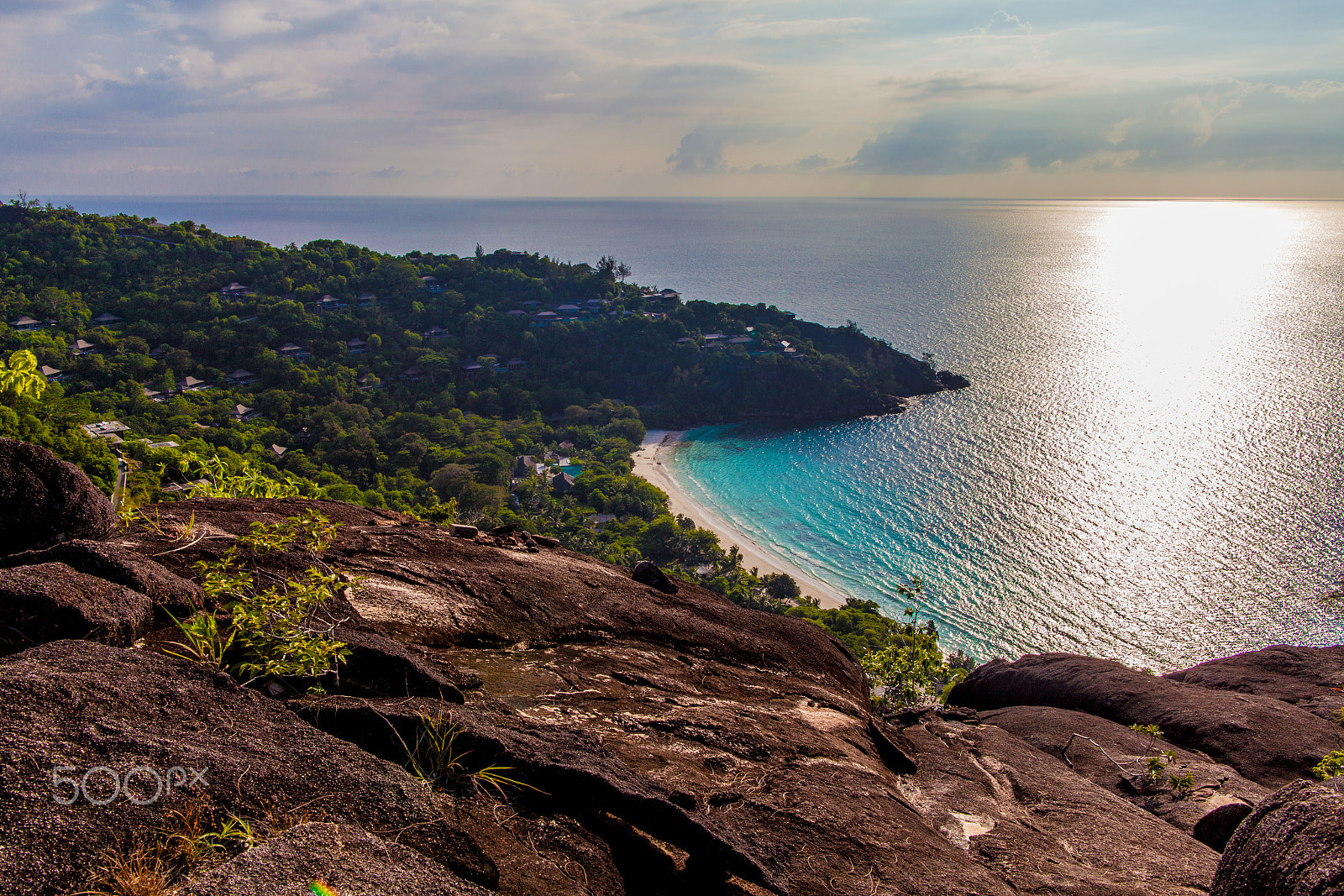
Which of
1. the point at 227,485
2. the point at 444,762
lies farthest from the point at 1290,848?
the point at 227,485

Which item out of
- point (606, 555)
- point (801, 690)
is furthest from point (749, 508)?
point (801, 690)

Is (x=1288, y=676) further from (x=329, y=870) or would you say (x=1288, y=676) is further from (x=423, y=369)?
(x=423, y=369)

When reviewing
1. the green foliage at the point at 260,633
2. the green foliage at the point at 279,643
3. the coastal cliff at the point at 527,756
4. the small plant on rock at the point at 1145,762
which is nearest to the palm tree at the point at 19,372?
the coastal cliff at the point at 527,756

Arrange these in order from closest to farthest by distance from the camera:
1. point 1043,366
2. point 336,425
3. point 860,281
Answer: point 336,425 → point 1043,366 → point 860,281

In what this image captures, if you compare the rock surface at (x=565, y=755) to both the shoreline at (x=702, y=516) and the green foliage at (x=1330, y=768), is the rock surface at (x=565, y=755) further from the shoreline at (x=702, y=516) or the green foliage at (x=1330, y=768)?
the shoreline at (x=702, y=516)

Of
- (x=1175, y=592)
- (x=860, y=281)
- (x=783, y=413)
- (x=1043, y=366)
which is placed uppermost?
(x=860, y=281)

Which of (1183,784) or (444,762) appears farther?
(1183,784)

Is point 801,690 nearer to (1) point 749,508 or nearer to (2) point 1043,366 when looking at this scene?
(1) point 749,508
